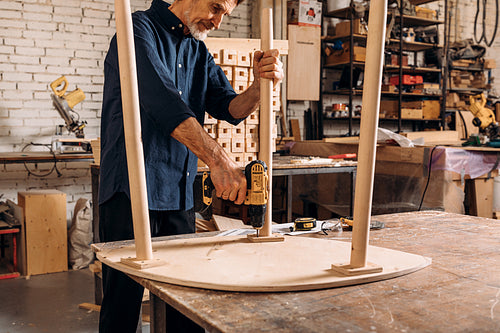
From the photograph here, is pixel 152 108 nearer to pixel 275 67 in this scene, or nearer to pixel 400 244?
pixel 275 67

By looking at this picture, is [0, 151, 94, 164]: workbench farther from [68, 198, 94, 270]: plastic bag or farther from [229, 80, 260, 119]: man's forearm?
[229, 80, 260, 119]: man's forearm

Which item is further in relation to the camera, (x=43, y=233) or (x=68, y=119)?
(x=68, y=119)

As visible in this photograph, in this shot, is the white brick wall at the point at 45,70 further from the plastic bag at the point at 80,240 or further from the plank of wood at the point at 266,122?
the plank of wood at the point at 266,122

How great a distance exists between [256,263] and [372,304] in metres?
0.33

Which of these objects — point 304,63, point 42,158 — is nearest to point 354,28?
point 304,63

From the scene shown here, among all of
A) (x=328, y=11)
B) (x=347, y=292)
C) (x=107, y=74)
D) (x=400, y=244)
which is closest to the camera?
(x=347, y=292)

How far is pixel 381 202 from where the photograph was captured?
4.52 meters

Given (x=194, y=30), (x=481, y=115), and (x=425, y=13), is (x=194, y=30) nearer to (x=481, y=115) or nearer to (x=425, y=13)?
(x=481, y=115)

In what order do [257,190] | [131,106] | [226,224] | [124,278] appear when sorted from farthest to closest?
1. [226,224]
2. [124,278]
3. [257,190]
4. [131,106]

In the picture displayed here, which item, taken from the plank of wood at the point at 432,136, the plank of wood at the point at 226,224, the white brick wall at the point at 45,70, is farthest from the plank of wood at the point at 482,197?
the white brick wall at the point at 45,70

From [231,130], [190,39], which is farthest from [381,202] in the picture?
[190,39]

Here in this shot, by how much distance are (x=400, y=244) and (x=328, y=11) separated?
5.90 meters

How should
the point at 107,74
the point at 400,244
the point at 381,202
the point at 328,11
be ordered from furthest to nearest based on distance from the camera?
1. the point at 328,11
2. the point at 381,202
3. the point at 107,74
4. the point at 400,244

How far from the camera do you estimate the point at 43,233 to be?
3.84 metres
